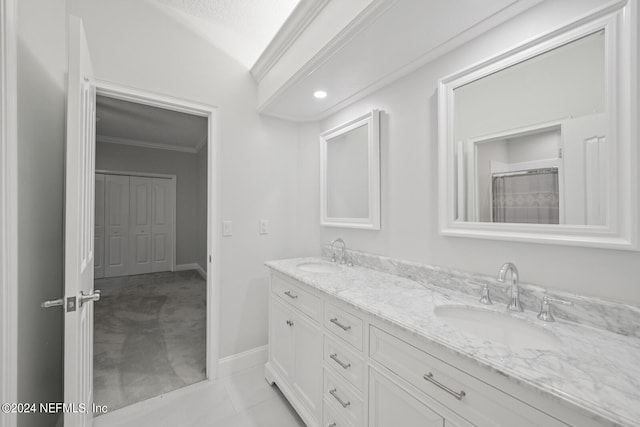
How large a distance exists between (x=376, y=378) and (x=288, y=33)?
1957 mm

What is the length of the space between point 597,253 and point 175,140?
593 cm

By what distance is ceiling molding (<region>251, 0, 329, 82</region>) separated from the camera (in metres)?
1.47

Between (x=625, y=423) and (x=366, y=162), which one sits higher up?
(x=366, y=162)

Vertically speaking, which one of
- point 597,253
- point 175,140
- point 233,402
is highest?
point 175,140

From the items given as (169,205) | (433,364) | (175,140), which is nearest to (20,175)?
(433,364)

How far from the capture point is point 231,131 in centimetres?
213

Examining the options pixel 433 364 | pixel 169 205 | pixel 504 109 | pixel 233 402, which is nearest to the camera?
pixel 433 364

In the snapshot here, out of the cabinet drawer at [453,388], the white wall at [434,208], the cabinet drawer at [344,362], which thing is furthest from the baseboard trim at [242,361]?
the cabinet drawer at [453,388]

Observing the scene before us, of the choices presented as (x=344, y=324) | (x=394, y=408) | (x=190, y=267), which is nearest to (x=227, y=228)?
(x=344, y=324)

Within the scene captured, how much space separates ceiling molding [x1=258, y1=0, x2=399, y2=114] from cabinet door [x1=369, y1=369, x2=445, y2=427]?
1526 millimetres

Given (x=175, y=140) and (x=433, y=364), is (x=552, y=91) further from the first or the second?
(x=175, y=140)

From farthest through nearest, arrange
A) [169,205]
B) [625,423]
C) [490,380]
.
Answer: [169,205] < [490,380] < [625,423]

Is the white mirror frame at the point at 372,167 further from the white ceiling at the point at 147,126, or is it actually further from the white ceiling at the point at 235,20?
the white ceiling at the point at 147,126

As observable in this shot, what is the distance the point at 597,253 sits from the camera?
94cm
